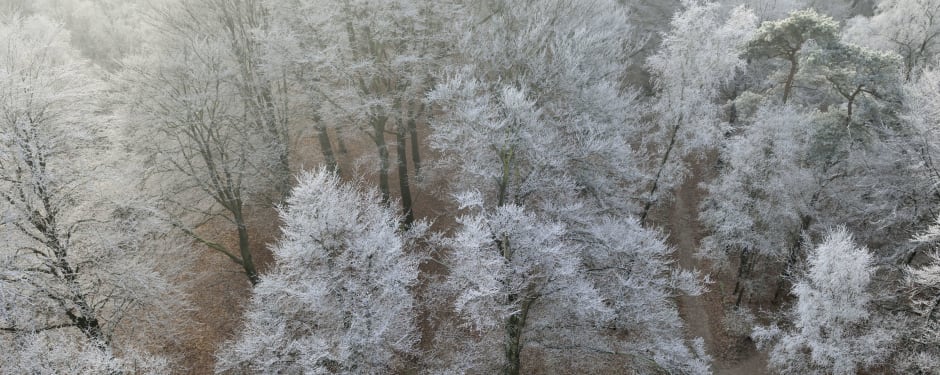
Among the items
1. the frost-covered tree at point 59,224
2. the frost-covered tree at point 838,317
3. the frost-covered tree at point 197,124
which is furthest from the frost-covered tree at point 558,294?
the frost-covered tree at point 59,224

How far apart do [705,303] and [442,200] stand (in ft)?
39.9

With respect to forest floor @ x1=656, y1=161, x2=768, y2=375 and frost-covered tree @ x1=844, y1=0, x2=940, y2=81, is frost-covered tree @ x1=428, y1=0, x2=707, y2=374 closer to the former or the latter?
forest floor @ x1=656, y1=161, x2=768, y2=375

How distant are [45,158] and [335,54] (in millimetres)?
8082

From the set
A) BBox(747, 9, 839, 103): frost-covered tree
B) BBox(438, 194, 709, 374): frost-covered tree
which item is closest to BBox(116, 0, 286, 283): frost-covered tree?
BBox(438, 194, 709, 374): frost-covered tree

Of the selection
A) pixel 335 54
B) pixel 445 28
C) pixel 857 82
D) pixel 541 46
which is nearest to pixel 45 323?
pixel 335 54

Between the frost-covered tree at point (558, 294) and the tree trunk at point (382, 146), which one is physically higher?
the tree trunk at point (382, 146)

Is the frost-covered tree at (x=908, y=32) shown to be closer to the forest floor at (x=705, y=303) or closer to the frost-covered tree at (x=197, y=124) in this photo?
the forest floor at (x=705, y=303)

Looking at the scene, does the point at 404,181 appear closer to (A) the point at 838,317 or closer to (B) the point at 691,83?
(B) the point at 691,83

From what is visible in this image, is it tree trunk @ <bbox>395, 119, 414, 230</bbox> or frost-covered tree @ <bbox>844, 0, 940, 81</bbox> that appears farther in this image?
frost-covered tree @ <bbox>844, 0, 940, 81</bbox>

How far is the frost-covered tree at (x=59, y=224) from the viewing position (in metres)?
11.6

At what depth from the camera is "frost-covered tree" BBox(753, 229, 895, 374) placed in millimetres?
16047

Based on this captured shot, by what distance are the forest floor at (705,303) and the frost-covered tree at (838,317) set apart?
11.2 feet

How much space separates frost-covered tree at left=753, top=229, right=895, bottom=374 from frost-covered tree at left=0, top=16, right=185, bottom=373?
61.6 feet

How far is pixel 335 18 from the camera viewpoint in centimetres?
1688
